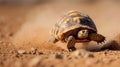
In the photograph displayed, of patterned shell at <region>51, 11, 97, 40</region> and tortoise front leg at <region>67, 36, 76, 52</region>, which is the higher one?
patterned shell at <region>51, 11, 97, 40</region>

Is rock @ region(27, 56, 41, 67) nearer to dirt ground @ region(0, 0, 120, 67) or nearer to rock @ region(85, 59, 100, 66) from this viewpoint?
dirt ground @ region(0, 0, 120, 67)

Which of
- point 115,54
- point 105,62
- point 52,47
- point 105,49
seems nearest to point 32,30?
point 52,47

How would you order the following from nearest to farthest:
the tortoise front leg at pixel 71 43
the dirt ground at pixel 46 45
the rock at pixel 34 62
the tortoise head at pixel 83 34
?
the rock at pixel 34 62 → the dirt ground at pixel 46 45 → the tortoise front leg at pixel 71 43 → the tortoise head at pixel 83 34

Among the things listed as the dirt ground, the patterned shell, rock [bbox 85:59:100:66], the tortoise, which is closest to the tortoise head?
the tortoise

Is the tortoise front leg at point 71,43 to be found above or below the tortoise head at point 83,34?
below

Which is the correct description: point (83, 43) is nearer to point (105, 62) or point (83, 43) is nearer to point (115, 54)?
point (115, 54)

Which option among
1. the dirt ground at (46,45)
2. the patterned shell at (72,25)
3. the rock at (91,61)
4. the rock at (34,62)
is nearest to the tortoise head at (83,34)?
the patterned shell at (72,25)

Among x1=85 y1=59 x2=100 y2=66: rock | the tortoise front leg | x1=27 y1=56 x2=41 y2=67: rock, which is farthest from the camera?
the tortoise front leg

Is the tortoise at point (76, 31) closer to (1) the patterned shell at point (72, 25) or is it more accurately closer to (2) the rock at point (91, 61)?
(1) the patterned shell at point (72, 25)
